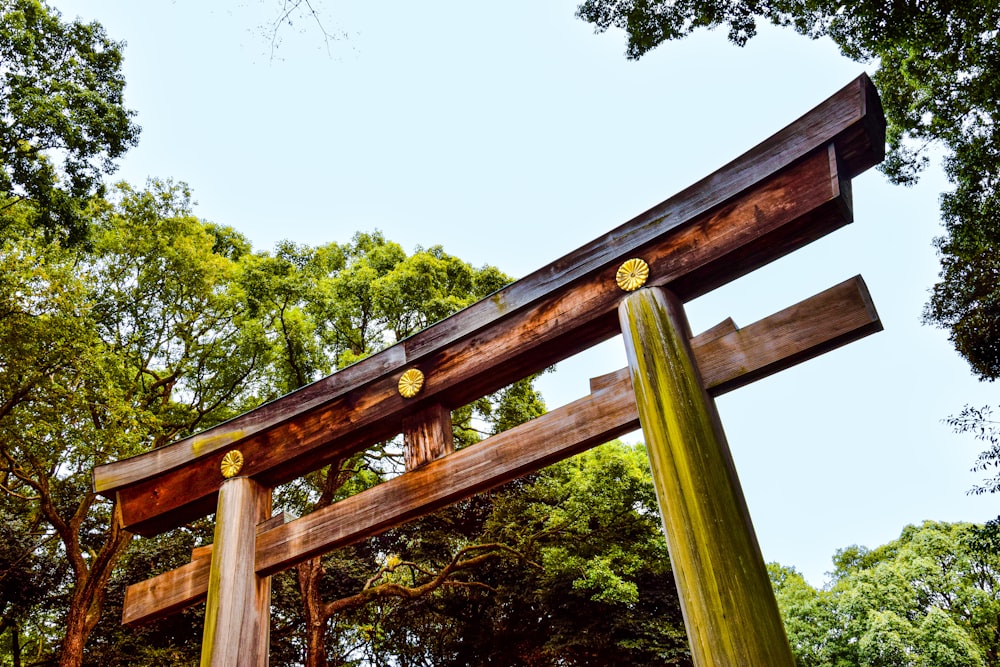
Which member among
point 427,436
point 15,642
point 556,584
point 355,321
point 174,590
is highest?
point 355,321

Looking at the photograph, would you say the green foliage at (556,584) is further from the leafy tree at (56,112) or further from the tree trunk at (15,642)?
the leafy tree at (56,112)

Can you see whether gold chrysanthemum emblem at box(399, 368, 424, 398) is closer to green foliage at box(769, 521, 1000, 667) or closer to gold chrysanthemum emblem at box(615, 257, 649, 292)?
gold chrysanthemum emblem at box(615, 257, 649, 292)

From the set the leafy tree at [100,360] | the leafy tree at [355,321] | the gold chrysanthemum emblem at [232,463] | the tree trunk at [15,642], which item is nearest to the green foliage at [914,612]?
the leafy tree at [355,321]

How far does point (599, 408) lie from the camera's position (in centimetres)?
294

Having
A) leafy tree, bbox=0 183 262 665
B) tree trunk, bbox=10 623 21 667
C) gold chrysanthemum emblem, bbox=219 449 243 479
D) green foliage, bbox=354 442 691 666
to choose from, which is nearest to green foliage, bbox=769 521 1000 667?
green foliage, bbox=354 442 691 666

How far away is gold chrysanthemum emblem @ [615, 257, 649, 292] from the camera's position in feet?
9.80

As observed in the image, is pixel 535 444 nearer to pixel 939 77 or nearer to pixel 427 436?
pixel 427 436

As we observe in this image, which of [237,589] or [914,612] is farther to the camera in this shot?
[914,612]

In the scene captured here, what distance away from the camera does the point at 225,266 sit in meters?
12.5

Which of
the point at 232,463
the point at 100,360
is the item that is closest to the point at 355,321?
the point at 100,360

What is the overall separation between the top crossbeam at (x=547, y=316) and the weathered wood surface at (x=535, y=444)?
1.13 feet

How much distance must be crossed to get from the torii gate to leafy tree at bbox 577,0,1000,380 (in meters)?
5.97

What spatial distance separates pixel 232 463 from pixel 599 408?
96.6 inches

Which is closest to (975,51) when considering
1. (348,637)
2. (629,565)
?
(629,565)
